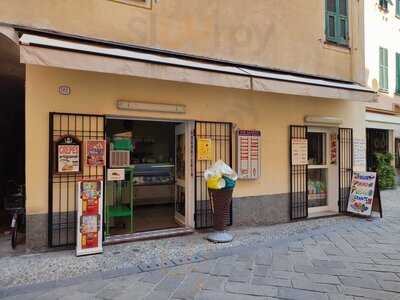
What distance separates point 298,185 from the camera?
7.38 meters

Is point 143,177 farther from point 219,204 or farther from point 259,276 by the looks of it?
point 259,276

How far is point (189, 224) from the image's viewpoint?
20.5 ft

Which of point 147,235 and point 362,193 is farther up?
point 362,193

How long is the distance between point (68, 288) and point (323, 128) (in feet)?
22.0

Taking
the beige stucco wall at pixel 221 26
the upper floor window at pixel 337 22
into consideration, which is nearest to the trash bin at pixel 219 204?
the beige stucco wall at pixel 221 26

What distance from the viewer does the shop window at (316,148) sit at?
26.1 ft

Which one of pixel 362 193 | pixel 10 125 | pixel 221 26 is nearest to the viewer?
pixel 221 26

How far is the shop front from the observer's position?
15.8ft

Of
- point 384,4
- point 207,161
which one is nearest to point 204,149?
point 207,161

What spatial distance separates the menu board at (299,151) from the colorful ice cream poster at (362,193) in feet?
5.00

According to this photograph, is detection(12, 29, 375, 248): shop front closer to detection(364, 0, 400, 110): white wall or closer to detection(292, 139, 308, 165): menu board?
detection(292, 139, 308, 165): menu board

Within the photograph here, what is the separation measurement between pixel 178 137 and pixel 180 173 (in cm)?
79

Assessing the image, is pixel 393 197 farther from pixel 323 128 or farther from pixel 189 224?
pixel 189 224

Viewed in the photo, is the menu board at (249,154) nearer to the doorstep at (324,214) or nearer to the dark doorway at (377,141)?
the doorstep at (324,214)
